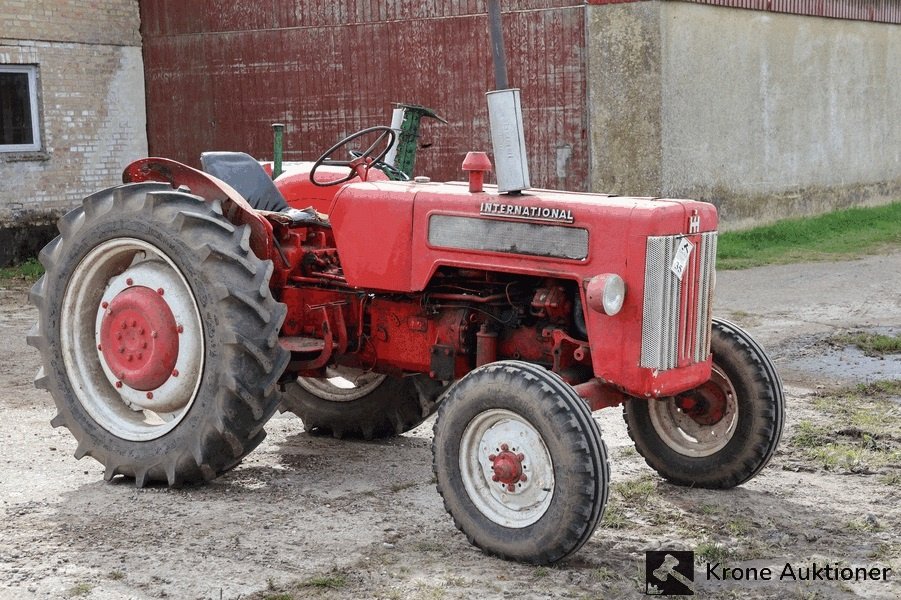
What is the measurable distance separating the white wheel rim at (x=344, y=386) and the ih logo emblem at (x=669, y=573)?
6.68 feet

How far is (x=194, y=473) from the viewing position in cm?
503

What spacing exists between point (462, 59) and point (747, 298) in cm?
467

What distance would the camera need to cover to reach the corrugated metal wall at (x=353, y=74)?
12906mm

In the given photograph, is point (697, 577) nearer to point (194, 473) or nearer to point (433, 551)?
point (433, 551)

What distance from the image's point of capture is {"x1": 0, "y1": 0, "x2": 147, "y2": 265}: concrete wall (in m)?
13.6

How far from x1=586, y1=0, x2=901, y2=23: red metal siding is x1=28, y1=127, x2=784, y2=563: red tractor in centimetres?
813

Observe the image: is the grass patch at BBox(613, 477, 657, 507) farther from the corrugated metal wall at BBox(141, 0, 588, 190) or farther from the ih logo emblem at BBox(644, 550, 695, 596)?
the corrugated metal wall at BBox(141, 0, 588, 190)

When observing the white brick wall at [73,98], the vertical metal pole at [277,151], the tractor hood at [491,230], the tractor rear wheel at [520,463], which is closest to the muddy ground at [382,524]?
the tractor rear wheel at [520,463]

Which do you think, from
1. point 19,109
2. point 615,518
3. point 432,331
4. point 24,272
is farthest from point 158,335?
point 19,109

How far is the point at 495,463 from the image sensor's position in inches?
170

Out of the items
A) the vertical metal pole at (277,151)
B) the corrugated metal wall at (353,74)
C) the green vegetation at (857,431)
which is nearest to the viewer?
the green vegetation at (857,431)

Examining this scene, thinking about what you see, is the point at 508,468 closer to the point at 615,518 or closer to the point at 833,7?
the point at 615,518

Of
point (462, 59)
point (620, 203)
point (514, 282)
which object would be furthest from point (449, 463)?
point (462, 59)

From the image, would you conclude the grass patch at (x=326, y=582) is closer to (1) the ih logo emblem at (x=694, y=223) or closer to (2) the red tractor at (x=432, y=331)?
(2) the red tractor at (x=432, y=331)
